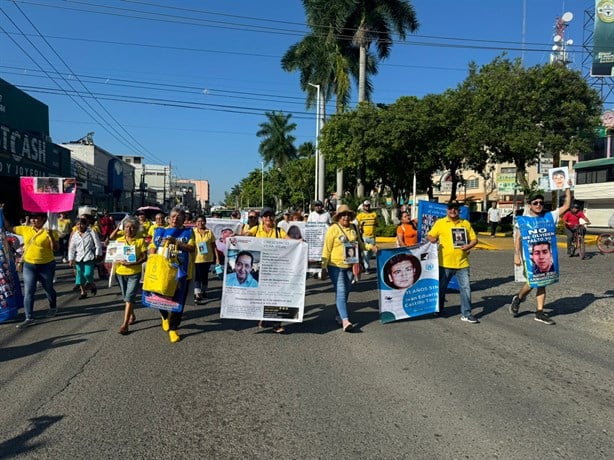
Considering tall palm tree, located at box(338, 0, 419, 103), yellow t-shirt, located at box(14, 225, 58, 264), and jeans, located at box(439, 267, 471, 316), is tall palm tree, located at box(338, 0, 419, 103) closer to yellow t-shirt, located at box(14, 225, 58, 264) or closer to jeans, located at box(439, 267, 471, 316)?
jeans, located at box(439, 267, 471, 316)

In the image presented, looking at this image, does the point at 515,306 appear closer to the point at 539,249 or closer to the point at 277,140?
the point at 539,249

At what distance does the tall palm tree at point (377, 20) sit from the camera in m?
30.9

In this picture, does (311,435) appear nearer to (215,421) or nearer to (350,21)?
(215,421)

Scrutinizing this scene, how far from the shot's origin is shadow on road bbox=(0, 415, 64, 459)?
3484 mm

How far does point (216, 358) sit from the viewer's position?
224 inches

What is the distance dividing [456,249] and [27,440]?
6082mm

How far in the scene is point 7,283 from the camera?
729cm

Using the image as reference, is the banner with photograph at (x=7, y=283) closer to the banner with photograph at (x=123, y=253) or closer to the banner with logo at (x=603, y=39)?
the banner with photograph at (x=123, y=253)

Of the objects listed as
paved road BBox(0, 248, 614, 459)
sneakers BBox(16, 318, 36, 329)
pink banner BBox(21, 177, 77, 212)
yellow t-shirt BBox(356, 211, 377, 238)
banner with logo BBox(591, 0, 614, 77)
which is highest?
banner with logo BBox(591, 0, 614, 77)

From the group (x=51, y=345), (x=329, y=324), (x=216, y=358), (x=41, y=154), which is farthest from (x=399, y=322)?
(x=41, y=154)

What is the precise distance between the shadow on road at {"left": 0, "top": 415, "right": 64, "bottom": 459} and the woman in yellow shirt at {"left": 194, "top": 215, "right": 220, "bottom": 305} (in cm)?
511

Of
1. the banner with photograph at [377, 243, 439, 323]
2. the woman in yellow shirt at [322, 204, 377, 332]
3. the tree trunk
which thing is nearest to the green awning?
the tree trunk

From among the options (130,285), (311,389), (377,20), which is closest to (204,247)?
(130,285)

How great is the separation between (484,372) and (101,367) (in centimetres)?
412
